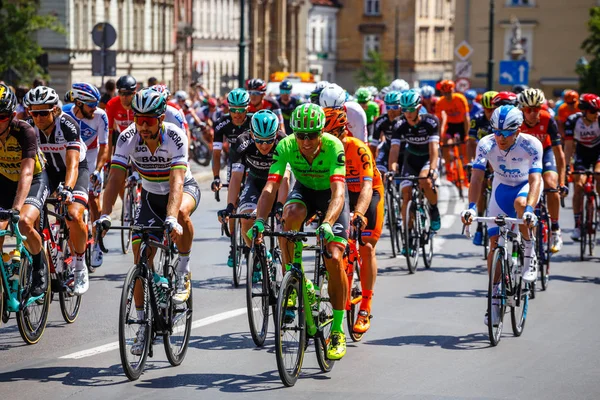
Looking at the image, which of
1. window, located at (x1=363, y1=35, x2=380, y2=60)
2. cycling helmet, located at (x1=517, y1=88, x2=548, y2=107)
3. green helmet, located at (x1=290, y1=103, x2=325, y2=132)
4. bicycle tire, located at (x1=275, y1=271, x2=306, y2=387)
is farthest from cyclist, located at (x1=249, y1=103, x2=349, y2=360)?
window, located at (x1=363, y1=35, x2=380, y2=60)

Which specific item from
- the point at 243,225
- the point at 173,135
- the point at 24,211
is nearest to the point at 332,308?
the point at 173,135

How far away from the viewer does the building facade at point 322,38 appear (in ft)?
407

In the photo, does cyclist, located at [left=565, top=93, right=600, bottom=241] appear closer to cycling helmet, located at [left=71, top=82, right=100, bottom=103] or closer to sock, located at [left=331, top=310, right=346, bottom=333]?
cycling helmet, located at [left=71, top=82, right=100, bottom=103]

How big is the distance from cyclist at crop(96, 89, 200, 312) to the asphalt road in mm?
816

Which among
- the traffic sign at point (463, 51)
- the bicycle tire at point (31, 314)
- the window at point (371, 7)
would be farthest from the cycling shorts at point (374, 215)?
the window at point (371, 7)

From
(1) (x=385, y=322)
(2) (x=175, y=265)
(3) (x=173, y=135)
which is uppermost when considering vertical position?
(3) (x=173, y=135)

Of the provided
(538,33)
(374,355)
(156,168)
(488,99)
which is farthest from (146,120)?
(538,33)

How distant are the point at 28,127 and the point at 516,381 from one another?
418 centimetres

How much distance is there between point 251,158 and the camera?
13898 millimetres

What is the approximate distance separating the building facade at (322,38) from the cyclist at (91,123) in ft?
350

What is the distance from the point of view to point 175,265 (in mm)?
10516

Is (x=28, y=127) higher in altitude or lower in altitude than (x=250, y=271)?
higher

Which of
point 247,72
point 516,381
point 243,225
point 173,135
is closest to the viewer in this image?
point 516,381

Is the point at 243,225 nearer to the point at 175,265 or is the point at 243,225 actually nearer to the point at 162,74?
the point at 175,265
